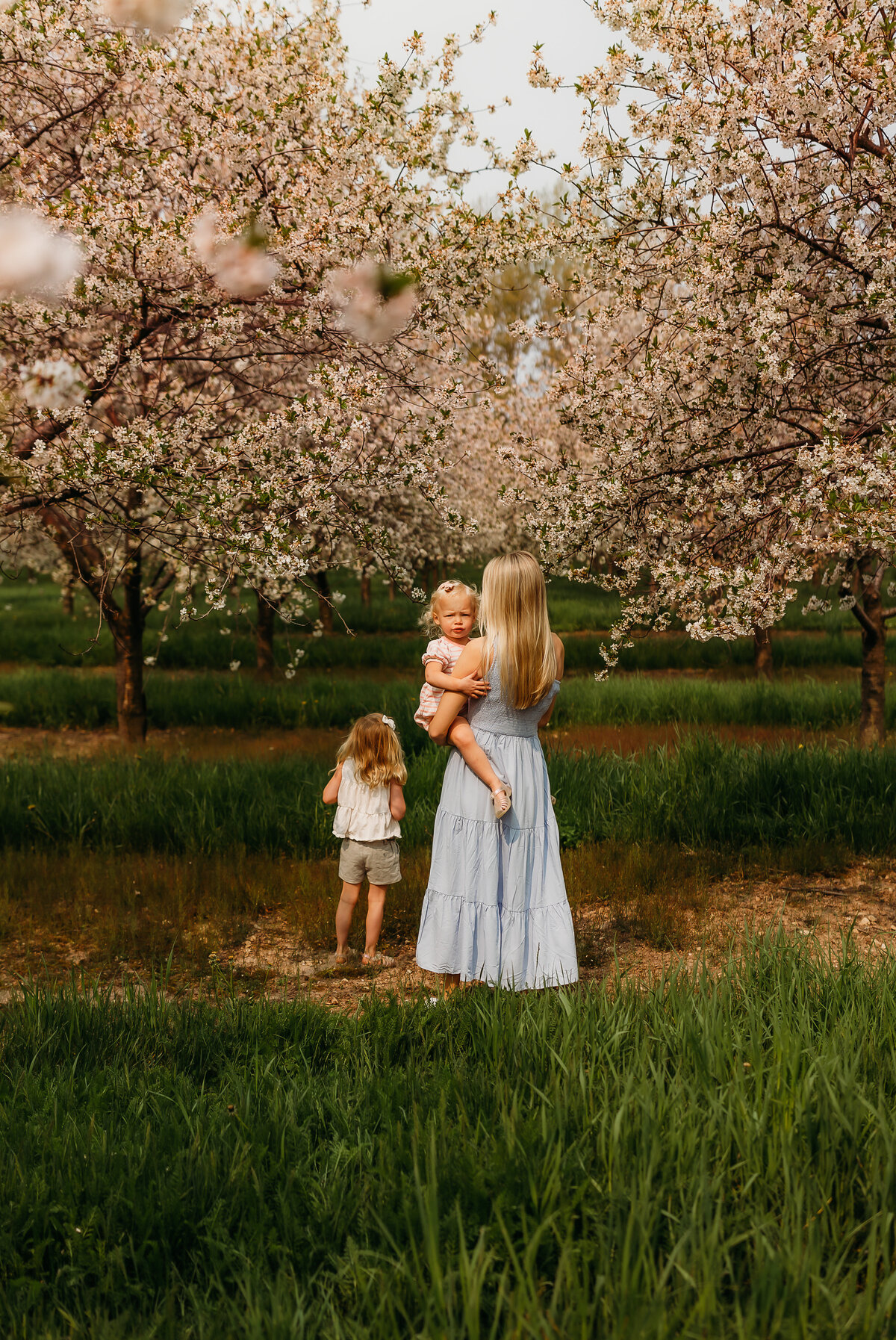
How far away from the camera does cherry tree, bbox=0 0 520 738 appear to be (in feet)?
16.9

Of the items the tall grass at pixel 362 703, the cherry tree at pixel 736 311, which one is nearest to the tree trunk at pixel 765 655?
the tall grass at pixel 362 703

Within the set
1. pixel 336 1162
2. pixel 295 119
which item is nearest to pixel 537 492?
pixel 295 119

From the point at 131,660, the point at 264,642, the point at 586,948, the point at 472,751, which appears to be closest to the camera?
the point at 472,751

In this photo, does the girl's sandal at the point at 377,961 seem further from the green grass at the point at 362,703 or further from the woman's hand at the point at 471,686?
the green grass at the point at 362,703

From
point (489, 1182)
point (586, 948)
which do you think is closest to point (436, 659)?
point (586, 948)

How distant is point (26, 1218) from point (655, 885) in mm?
4118

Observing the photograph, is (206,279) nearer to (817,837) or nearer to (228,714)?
(817,837)

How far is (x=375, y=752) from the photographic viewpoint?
4.82 metres

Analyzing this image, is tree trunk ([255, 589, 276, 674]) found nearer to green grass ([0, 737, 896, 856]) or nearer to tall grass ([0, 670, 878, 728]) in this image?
tall grass ([0, 670, 878, 728])

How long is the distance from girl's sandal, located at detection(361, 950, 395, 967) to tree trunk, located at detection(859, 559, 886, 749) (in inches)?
186

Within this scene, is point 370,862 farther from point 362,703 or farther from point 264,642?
point 264,642

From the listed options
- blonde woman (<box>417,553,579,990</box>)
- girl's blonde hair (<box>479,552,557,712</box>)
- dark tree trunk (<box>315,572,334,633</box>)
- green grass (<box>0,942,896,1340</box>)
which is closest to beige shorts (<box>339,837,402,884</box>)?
blonde woman (<box>417,553,579,990</box>)

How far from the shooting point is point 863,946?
194 inches

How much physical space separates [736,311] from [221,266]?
293 centimetres
